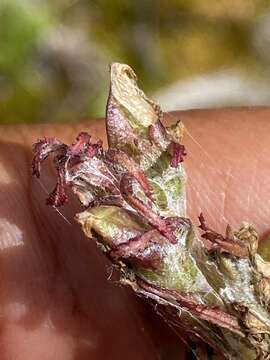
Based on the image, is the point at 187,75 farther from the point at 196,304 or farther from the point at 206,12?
the point at 196,304

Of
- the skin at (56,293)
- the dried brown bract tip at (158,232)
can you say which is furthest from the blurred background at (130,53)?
the dried brown bract tip at (158,232)

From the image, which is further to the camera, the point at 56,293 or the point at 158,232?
the point at 56,293

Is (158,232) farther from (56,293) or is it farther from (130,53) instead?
(130,53)

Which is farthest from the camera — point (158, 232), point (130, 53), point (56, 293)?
point (130, 53)

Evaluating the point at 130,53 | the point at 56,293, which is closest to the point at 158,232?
the point at 56,293

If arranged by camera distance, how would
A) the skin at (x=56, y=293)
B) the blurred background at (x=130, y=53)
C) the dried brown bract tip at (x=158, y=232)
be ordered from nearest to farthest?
1. the dried brown bract tip at (x=158, y=232)
2. the skin at (x=56, y=293)
3. the blurred background at (x=130, y=53)

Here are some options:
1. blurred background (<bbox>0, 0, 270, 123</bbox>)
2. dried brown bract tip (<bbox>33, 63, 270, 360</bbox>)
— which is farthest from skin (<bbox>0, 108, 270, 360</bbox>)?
blurred background (<bbox>0, 0, 270, 123</bbox>)

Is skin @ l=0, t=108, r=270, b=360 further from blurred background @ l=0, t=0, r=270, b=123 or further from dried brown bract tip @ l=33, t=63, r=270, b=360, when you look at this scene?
blurred background @ l=0, t=0, r=270, b=123

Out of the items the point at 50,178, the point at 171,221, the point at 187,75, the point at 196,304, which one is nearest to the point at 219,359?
the point at 196,304

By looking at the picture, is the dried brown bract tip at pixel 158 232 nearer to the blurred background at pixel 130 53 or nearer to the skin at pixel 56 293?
the skin at pixel 56 293
